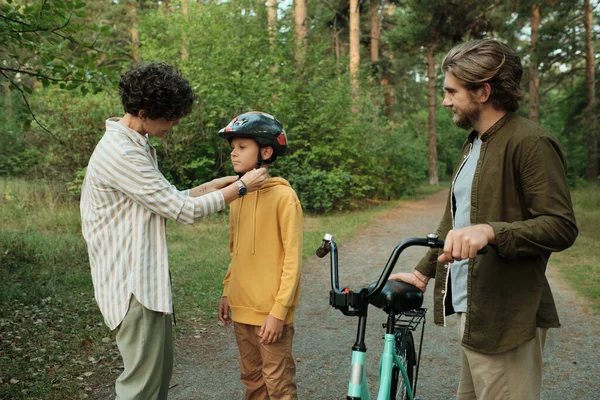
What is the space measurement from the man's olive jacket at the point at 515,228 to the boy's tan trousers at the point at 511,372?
54 millimetres

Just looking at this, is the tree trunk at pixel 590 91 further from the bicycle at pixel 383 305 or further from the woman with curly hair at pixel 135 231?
the woman with curly hair at pixel 135 231

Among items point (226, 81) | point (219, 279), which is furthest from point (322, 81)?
point (219, 279)

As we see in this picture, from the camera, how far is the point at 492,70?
2.16 metres

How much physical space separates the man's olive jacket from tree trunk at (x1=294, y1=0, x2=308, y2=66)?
49.7ft

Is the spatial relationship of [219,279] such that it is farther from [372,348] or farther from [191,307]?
[372,348]

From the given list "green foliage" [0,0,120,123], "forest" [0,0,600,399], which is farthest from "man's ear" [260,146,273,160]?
"green foliage" [0,0,120,123]

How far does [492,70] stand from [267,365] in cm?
184

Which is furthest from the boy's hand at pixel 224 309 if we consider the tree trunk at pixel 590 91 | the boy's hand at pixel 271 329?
the tree trunk at pixel 590 91

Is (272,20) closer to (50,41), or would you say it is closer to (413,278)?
(50,41)

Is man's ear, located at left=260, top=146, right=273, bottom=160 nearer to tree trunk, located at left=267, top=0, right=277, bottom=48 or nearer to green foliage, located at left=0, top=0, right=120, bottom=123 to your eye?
green foliage, located at left=0, top=0, right=120, bottom=123

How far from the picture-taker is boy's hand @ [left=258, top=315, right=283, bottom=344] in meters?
2.95

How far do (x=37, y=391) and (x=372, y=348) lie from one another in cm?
290

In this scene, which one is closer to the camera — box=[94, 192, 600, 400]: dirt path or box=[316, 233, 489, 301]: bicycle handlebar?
box=[316, 233, 489, 301]: bicycle handlebar

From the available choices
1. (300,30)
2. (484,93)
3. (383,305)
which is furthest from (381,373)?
(300,30)
